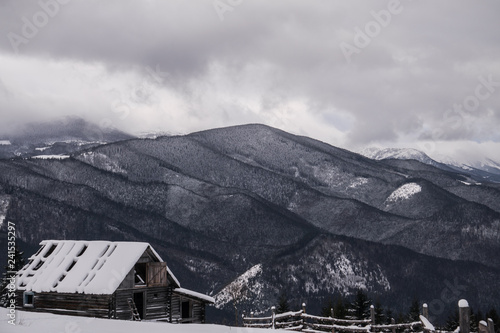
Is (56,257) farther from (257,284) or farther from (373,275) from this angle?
(373,275)

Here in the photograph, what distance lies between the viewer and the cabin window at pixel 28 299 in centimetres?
3769

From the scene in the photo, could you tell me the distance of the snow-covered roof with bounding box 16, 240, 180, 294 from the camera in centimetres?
3528

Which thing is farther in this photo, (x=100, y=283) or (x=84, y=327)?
(x=100, y=283)

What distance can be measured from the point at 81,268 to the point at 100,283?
2.54 metres

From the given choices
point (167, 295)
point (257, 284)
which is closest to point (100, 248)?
point (167, 295)

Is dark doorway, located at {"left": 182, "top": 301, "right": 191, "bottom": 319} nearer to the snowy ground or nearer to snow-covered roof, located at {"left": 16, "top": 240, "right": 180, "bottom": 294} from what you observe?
snow-covered roof, located at {"left": 16, "top": 240, "right": 180, "bottom": 294}

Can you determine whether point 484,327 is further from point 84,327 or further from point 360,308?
point 360,308

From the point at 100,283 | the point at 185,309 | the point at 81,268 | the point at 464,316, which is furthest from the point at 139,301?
the point at 464,316

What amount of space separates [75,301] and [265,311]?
349 ft

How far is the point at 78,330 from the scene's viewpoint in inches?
681

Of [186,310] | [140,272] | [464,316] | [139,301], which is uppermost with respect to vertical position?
[140,272]

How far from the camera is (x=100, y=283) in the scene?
3494cm

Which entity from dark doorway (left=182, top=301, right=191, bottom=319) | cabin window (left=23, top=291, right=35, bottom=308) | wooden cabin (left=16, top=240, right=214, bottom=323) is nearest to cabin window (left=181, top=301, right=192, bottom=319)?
dark doorway (left=182, top=301, right=191, bottom=319)

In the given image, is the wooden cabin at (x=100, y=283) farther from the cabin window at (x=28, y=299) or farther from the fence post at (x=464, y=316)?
the fence post at (x=464, y=316)
